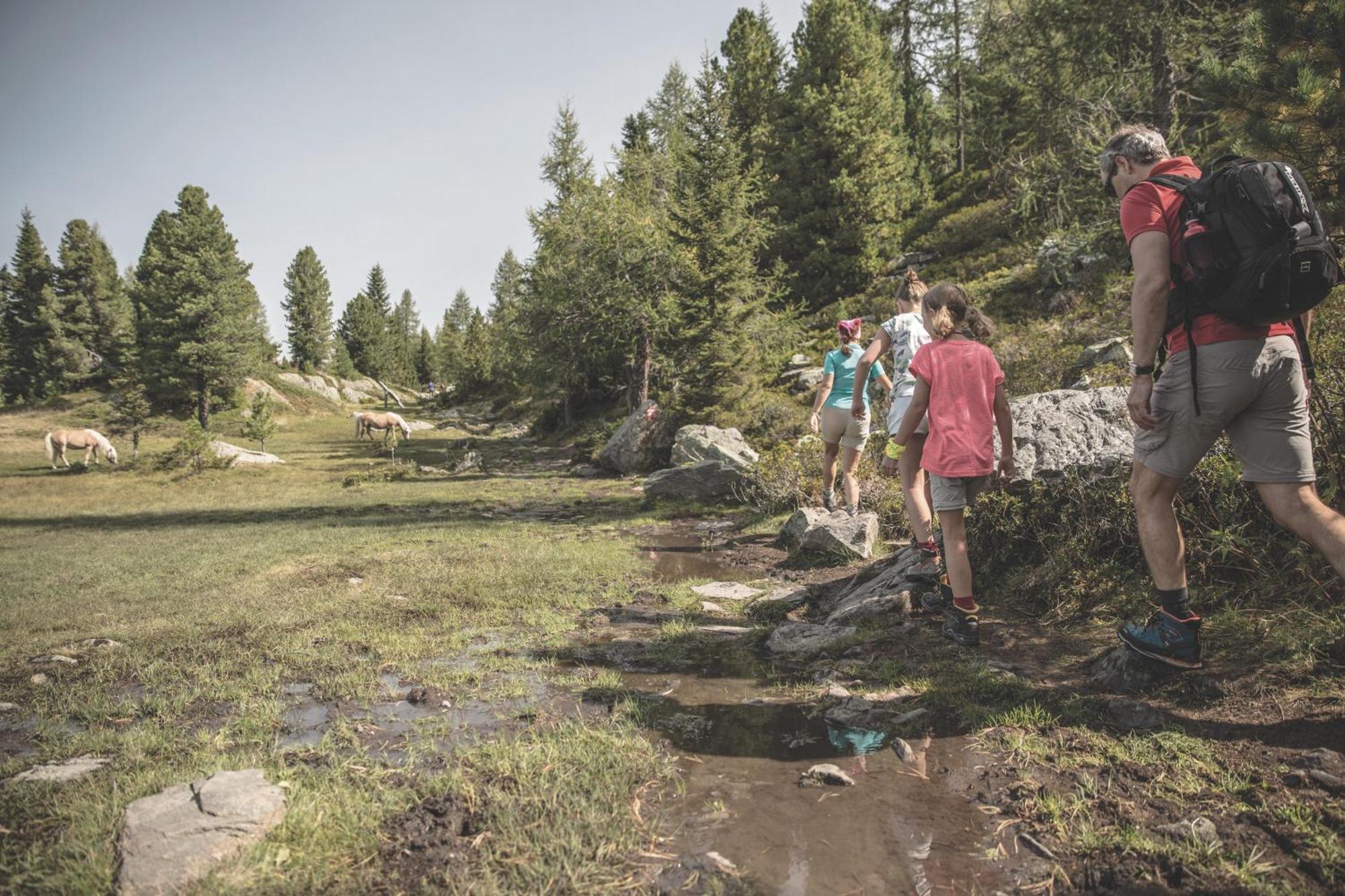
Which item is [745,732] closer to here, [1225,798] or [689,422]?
[1225,798]

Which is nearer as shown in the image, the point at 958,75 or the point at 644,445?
the point at 644,445

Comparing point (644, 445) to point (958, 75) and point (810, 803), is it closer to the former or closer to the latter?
point (810, 803)

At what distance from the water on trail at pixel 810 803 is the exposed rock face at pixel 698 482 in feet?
29.4

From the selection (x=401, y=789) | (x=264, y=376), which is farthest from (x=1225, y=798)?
(x=264, y=376)

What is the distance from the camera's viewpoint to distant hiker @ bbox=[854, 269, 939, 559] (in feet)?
18.2

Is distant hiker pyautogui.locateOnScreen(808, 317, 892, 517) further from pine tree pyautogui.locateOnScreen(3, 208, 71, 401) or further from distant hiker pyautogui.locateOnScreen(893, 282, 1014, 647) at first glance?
pine tree pyautogui.locateOnScreen(3, 208, 71, 401)

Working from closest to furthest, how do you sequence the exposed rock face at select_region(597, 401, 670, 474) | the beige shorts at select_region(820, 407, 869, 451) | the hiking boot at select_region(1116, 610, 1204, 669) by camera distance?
1. the hiking boot at select_region(1116, 610, 1204, 669)
2. the beige shorts at select_region(820, 407, 869, 451)
3. the exposed rock face at select_region(597, 401, 670, 474)

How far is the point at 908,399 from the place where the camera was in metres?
6.25

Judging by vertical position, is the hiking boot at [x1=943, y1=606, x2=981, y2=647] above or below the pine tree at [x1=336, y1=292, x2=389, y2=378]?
below

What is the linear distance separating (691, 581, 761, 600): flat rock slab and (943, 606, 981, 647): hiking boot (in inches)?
91.0

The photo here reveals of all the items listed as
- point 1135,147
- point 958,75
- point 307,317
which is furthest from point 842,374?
point 307,317

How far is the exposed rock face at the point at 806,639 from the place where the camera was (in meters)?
4.74

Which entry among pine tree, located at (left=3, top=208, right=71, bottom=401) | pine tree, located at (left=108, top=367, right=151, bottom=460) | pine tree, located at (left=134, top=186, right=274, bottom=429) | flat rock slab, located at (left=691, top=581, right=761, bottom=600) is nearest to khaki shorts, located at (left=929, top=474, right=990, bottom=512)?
flat rock slab, located at (left=691, top=581, right=761, bottom=600)

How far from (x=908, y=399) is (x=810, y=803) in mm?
4359
